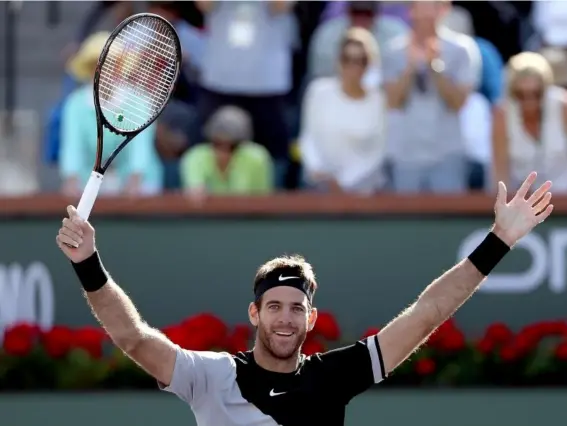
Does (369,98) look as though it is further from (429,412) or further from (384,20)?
(429,412)

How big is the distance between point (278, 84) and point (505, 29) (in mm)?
1480

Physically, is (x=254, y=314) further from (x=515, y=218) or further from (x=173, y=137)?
(x=173, y=137)

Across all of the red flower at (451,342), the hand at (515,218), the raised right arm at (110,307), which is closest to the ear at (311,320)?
the raised right arm at (110,307)

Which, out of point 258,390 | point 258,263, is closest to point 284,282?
point 258,390

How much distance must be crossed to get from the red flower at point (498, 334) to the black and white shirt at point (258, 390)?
3578 millimetres

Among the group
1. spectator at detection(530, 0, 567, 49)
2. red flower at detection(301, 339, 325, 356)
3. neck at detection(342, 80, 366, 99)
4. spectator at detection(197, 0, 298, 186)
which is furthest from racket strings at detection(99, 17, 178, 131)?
spectator at detection(530, 0, 567, 49)

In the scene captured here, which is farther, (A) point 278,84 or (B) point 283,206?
(A) point 278,84

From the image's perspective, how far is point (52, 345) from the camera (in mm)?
8445

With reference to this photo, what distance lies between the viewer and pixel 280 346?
4.84m

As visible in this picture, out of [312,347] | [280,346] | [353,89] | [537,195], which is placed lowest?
[312,347]

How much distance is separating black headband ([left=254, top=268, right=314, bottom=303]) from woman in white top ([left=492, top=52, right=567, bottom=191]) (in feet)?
13.4

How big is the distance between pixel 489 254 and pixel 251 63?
4823mm

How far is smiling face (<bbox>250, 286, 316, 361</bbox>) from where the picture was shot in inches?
191

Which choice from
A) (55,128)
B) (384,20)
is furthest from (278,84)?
(55,128)
